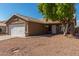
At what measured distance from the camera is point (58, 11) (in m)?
16.9

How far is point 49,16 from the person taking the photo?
18109 millimetres

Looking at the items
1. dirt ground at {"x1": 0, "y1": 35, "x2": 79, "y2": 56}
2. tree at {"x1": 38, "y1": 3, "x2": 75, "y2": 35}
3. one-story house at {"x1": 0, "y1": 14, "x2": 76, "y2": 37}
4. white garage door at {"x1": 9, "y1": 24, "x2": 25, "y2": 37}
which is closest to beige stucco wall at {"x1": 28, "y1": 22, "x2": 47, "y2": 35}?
one-story house at {"x1": 0, "y1": 14, "x2": 76, "y2": 37}

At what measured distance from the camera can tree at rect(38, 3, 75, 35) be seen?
16484 millimetres

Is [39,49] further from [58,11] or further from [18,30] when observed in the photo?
[18,30]

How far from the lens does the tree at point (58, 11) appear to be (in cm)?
1648

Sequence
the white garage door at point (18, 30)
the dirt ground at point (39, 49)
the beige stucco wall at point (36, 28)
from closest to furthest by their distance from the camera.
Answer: the dirt ground at point (39, 49) < the white garage door at point (18, 30) < the beige stucco wall at point (36, 28)

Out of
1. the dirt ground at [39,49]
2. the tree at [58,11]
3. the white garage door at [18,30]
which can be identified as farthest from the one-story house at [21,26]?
the dirt ground at [39,49]

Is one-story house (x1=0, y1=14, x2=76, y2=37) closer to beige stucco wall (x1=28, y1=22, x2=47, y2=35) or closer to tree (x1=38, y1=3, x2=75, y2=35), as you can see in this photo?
beige stucco wall (x1=28, y1=22, x2=47, y2=35)

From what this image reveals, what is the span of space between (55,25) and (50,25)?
2.95ft

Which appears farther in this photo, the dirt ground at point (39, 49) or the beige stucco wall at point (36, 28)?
the beige stucco wall at point (36, 28)

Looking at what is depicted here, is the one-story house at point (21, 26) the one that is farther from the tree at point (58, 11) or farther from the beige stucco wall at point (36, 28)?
the tree at point (58, 11)

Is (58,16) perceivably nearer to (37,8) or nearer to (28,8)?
(37,8)

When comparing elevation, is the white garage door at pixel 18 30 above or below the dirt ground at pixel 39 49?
above

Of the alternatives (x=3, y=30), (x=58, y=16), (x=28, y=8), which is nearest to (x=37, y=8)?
(x=58, y=16)
